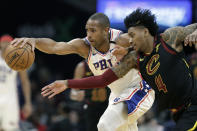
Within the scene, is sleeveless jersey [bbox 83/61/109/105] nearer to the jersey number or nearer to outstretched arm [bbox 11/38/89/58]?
the jersey number

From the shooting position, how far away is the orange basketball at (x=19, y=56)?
5391 millimetres

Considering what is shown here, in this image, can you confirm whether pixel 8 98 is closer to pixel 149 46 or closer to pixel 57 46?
pixel 57 46

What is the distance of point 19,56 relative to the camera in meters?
5.41

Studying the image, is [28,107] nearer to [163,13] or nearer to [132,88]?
[132,88]

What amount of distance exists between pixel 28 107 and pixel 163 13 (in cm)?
588

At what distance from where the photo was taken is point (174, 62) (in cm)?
461

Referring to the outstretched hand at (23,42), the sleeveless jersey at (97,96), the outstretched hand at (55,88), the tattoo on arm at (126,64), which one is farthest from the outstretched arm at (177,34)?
the sleeveless jersey at (97,96)

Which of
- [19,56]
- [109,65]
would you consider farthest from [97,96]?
[19,56]

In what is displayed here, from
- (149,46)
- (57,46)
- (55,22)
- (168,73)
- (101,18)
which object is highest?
(101,18)

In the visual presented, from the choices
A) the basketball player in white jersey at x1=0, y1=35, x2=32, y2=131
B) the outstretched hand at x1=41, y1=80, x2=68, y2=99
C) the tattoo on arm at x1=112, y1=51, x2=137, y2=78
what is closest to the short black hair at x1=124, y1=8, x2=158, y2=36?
the tattoo on arm at x1=112, y1=51, x2=137, y2=78

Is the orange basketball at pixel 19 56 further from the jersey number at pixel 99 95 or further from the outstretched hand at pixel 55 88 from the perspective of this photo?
the jersey number at pixel 99 95

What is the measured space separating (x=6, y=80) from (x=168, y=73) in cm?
476

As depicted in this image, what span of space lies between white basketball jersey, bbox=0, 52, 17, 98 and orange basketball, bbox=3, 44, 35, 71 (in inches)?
121

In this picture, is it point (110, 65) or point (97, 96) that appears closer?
point (110, 65)
